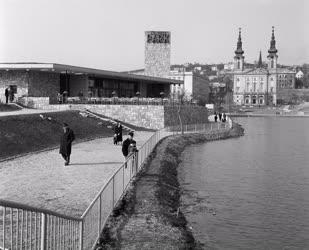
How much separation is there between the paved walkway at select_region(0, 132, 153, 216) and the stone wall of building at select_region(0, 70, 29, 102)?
857 inches

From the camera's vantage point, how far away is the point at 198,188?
2175cm

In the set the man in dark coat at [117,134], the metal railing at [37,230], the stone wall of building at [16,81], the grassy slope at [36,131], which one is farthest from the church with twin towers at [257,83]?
the metal railing at [37,230]

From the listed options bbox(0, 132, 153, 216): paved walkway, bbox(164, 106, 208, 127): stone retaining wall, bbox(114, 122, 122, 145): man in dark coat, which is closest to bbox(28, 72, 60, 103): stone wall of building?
bbox(164, 106, 208, 127): stone retaining wall

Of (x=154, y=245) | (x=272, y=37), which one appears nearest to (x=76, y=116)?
(x=154, y=245)

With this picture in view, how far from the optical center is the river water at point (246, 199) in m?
14.4

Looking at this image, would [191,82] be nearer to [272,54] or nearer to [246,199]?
[272,54]

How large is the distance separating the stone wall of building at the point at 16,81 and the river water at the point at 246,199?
18579 mm

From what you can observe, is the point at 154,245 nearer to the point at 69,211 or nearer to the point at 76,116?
the point at 69,211

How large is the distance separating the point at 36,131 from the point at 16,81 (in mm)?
18871

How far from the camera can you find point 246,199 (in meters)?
19.7

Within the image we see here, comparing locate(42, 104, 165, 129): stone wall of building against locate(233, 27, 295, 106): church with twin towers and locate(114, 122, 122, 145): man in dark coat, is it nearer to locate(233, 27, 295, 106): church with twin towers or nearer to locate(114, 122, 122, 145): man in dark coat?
locate(114, 122, 122, 145): man in dark coat

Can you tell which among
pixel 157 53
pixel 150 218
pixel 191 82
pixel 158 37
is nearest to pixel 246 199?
pixel 150 218

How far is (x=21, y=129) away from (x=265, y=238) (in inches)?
666

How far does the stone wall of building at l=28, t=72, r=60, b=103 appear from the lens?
1820 inches
